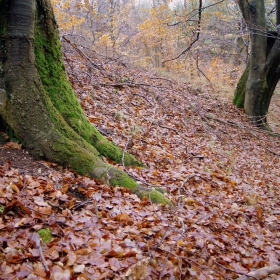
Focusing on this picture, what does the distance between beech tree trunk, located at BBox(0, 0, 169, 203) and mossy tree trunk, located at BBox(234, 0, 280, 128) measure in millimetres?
7629

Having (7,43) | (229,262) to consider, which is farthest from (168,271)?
(7,43)

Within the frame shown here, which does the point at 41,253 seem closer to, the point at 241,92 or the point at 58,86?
the point at 58,86

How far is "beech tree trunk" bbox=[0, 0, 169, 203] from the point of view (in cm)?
338

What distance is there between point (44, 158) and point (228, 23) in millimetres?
16076

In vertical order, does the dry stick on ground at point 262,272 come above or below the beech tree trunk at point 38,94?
below

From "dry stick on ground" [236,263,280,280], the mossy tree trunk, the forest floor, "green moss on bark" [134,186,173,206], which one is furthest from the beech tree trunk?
the mossy tree trunk

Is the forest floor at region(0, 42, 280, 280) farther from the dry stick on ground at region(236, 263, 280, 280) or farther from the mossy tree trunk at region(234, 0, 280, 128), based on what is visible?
the mossy tree trunk at region(234, 0, 280, 128)

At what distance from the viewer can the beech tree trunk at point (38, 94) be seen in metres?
3.38

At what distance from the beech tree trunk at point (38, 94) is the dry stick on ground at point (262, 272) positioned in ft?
4.54

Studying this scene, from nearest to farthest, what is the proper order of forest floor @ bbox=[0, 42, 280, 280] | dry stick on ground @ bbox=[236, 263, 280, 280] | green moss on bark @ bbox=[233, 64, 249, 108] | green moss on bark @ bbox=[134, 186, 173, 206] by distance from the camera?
forest floor @ bbox=[0, 42, 280, 280]
dry stick on ground @ bbox=[236, 263, 280, 280]
green moss on bark @ bbox=[134, 186, 173, 206]
green moss on bark @ bbox=[233, 64, 249, 108]

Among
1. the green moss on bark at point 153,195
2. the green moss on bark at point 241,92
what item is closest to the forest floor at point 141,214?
the green moss on bark at point 153,195

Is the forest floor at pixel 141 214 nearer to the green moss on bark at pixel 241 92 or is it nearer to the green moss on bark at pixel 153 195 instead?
the green moss on bark at pixel 153 195

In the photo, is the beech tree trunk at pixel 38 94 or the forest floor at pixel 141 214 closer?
the forest floor at pixel 141 214

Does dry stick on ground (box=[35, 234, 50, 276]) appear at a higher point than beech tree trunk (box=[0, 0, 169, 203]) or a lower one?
lower
